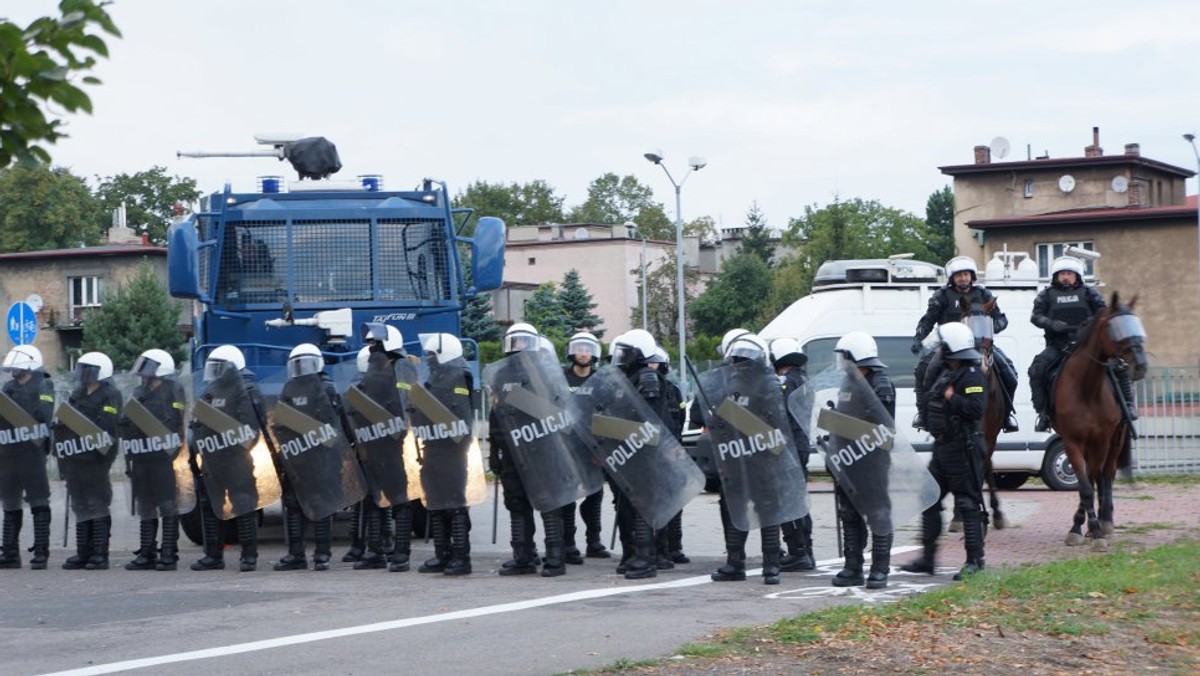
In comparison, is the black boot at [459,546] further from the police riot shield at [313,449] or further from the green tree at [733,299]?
the green tree at [733,299]

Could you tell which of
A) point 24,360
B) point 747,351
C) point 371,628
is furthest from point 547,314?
point 371,628

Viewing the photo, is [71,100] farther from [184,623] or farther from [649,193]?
[649,193]

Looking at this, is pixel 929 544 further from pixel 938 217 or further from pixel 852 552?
pixel 938 217

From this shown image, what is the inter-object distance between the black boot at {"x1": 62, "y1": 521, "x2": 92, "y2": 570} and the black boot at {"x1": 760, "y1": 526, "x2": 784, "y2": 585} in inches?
241

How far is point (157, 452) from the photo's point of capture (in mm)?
14703

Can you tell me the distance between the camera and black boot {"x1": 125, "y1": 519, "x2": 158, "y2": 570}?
48.6ft

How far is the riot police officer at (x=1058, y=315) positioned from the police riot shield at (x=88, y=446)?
815 cm

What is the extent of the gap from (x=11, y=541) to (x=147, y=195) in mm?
79354

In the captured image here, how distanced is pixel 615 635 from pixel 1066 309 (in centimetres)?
696

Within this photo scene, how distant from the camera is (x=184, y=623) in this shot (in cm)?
1111

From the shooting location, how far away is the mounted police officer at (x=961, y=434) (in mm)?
12461

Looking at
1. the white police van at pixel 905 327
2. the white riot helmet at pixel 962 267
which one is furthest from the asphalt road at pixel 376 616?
the white police van at pixel 905 327

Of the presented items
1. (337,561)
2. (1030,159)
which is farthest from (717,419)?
(1030,159)

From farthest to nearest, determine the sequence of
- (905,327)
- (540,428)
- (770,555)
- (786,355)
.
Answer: (905,327) < (786,355) < (540,428) < (770,555)
